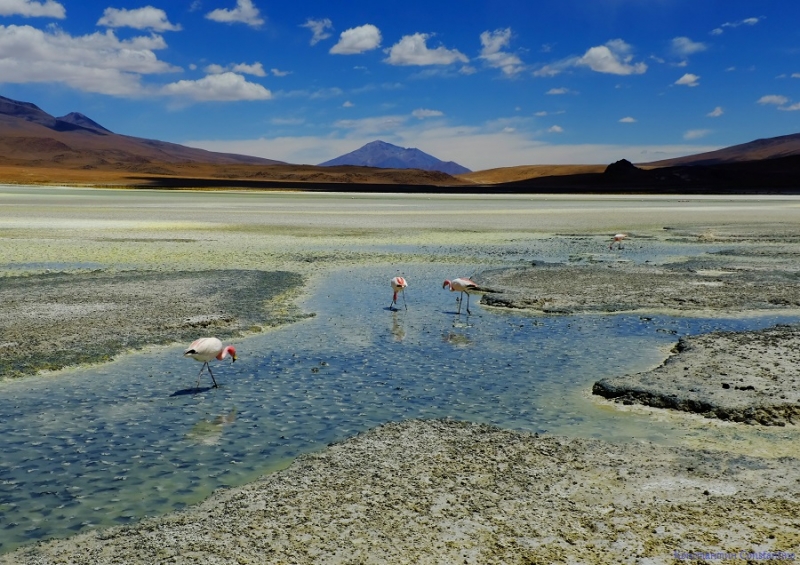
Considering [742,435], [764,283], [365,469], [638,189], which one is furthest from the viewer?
[638,189]

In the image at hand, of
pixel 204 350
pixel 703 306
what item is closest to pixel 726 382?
pixel 703 306

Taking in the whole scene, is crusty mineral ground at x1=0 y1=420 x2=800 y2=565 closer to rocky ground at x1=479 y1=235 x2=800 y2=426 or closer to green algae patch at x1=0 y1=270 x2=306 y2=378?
rocky ground at x1=479 y1=235 x2=800 y2=426

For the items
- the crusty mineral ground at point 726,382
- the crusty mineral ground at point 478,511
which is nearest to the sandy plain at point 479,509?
the crusty mineral ground at point 478,511

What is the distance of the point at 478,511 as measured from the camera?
5.78 meters

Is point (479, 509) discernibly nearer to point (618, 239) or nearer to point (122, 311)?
point (122, 311)

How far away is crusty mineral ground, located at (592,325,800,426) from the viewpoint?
324 inches

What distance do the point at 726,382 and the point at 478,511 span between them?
4752mm

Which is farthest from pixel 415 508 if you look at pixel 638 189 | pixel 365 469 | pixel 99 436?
pixel 638 189

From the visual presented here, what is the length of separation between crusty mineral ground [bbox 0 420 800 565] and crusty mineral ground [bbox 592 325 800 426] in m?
1.43

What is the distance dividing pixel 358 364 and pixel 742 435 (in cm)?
496

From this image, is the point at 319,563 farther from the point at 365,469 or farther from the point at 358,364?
the point at 358,364

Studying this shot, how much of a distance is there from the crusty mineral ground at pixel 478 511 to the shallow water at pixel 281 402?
0.52 metres

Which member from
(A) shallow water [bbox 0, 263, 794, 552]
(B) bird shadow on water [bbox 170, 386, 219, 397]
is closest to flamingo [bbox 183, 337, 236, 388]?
(B) bird shadow on water [bbox 170, 386, 219, 397]

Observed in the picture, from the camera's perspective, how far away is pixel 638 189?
100875 mm
